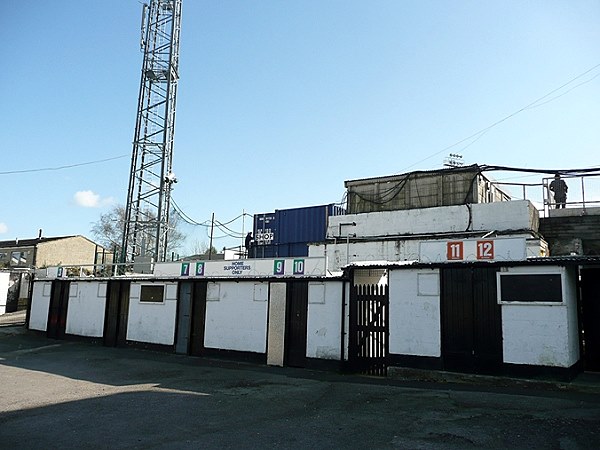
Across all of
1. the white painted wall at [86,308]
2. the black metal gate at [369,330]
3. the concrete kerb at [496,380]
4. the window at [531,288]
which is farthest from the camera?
the white painted wall at [86,308]

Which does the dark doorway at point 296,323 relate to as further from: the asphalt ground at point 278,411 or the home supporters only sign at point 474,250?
the home supporters only sign at point 474,250

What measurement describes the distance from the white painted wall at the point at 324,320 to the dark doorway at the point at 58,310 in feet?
42.9

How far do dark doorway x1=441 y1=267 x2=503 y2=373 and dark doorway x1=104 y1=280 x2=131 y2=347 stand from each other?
41.4 ft

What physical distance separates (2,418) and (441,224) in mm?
23245

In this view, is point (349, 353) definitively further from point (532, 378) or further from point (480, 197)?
point (480, 197)

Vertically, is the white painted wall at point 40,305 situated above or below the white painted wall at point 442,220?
below

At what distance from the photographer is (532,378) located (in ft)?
33.5

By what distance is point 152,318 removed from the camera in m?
17.6

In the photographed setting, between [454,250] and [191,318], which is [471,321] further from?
[191,318]

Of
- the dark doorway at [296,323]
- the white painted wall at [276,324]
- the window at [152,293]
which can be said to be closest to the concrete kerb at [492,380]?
the dark doorway at [296,323]

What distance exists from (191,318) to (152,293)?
2.28m

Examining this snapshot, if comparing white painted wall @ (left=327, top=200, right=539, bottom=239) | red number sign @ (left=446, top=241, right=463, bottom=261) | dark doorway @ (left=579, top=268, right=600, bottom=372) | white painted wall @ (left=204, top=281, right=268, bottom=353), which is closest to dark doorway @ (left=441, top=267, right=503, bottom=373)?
red number sign @ (left=446, top=241, right=463, bottom=261)

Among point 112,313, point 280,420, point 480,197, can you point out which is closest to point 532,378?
point 280,420

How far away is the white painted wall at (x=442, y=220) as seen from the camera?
2489 centimetres
